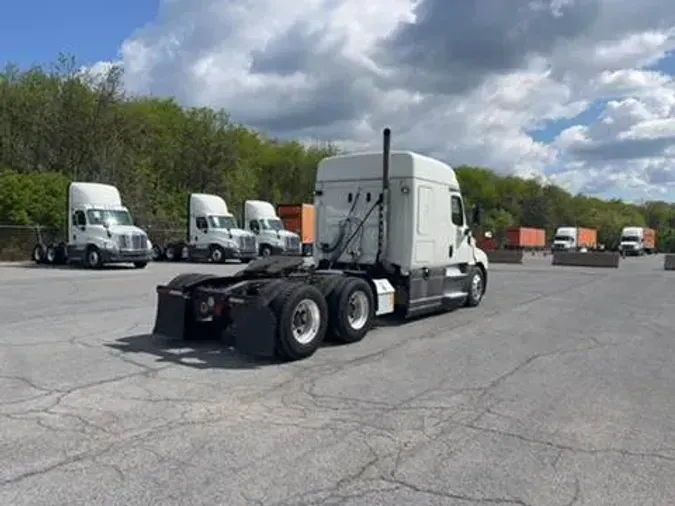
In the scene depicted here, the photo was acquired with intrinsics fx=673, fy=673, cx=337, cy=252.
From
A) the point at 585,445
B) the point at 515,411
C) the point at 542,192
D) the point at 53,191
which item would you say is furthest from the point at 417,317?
the point at 542,192

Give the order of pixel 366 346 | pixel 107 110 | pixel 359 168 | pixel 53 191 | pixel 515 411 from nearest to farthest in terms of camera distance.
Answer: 1. pixel 515 411
2. pixel 366 346
3. pixel 359 168
4. pixel 53 191
5. pixel 107 110

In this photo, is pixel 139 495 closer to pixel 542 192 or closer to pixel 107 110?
pixel 107 110

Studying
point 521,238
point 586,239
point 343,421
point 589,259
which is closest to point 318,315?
point 343,421

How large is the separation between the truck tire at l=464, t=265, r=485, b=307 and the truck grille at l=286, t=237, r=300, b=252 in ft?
77.8

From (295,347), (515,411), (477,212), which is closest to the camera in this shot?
(515,411)

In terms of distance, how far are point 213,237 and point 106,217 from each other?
663 cm

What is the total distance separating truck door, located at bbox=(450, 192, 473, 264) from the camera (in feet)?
42.9

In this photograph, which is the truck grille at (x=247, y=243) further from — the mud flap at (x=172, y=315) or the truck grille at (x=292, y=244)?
the mud flap at (x=172, y=315)

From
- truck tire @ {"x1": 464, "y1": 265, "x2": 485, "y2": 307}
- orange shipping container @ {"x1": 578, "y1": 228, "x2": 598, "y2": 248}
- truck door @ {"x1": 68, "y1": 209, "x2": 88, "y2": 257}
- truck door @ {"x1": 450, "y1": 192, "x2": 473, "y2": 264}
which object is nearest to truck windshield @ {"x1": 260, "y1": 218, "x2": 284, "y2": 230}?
truck door @ {"x1": 68, "y1": 209, "x2": 88, "y2": 257}

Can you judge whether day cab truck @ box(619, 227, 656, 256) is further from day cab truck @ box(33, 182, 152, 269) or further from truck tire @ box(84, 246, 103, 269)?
truck tire @ box(84, 246, 103, 269)

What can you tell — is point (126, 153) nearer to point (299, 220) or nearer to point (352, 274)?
point (299, 220)

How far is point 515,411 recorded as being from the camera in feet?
20.2

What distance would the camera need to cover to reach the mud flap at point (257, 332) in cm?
794

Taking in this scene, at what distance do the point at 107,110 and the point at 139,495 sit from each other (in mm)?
43897
